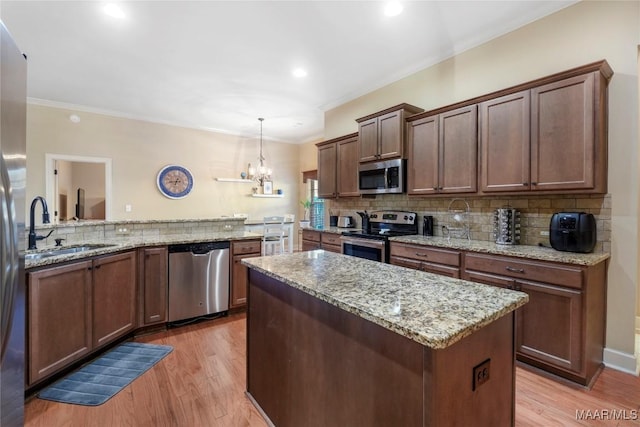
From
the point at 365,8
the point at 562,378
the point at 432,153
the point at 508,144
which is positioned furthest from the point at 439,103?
the point at 562,378

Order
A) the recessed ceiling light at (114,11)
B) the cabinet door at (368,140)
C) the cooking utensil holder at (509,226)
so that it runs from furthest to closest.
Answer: the cabinet door at (368,140) → the cooking utensil holder at (509,226) → the recessed ceiling light at (114,11)

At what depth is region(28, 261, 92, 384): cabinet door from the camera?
198cm

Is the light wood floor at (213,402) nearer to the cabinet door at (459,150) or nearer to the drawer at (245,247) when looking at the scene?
the drawer at (245,247)

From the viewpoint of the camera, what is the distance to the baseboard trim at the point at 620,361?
7.24ft

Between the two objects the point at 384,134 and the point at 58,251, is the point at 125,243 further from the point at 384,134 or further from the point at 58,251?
the point at 384,134

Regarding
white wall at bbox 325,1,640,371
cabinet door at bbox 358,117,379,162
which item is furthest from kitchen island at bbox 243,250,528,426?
cabinet door at bbox 358,117,379,162

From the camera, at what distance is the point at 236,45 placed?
3207 mm

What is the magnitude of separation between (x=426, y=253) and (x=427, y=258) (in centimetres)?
5

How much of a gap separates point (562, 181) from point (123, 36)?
4.36m

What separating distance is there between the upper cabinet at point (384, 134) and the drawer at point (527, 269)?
1.59 meters

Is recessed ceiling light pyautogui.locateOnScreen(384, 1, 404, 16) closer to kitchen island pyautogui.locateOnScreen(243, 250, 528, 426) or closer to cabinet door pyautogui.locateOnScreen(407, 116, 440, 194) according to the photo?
cabinet door pyautogui.locateOnScreen(407, 116, 440, 194)

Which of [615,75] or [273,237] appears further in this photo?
[273,237]

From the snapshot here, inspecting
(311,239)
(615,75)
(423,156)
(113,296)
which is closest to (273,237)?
(311,239)

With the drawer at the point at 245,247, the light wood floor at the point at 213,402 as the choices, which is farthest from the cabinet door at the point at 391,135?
the light wood floor at the point at 213,402
